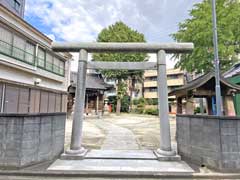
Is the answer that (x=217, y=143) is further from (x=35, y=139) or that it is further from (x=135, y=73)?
(x=135, y=73)

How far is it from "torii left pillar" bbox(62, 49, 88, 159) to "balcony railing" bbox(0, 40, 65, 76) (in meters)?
6.35

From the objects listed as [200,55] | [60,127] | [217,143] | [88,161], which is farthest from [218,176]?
[200,55]

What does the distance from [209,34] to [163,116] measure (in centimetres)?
990

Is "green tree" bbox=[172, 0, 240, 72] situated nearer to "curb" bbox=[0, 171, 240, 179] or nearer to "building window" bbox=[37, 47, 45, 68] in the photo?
"building window" bbox=[37, 47, 45, 68]

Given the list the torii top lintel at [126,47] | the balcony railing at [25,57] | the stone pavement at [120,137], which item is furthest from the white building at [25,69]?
the torii top lintel at [126,47]

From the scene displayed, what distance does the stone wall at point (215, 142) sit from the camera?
4.88m

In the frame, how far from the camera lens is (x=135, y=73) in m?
30.5

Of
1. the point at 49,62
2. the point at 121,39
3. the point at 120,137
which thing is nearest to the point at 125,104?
the point at 121,39

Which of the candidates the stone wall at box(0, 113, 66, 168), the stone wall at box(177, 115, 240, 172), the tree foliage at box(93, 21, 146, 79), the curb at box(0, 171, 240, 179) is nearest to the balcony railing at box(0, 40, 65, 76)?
the stone wall at box(0, 113, 66, 168)

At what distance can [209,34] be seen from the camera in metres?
13.7

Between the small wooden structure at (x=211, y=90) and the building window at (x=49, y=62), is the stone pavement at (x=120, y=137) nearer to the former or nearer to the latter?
the small wooden structure at (x=211, y=90)

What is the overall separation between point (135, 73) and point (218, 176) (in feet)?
86.3

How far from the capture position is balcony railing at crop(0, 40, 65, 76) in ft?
35.7

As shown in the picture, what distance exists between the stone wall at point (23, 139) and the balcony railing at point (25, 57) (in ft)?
23.3
